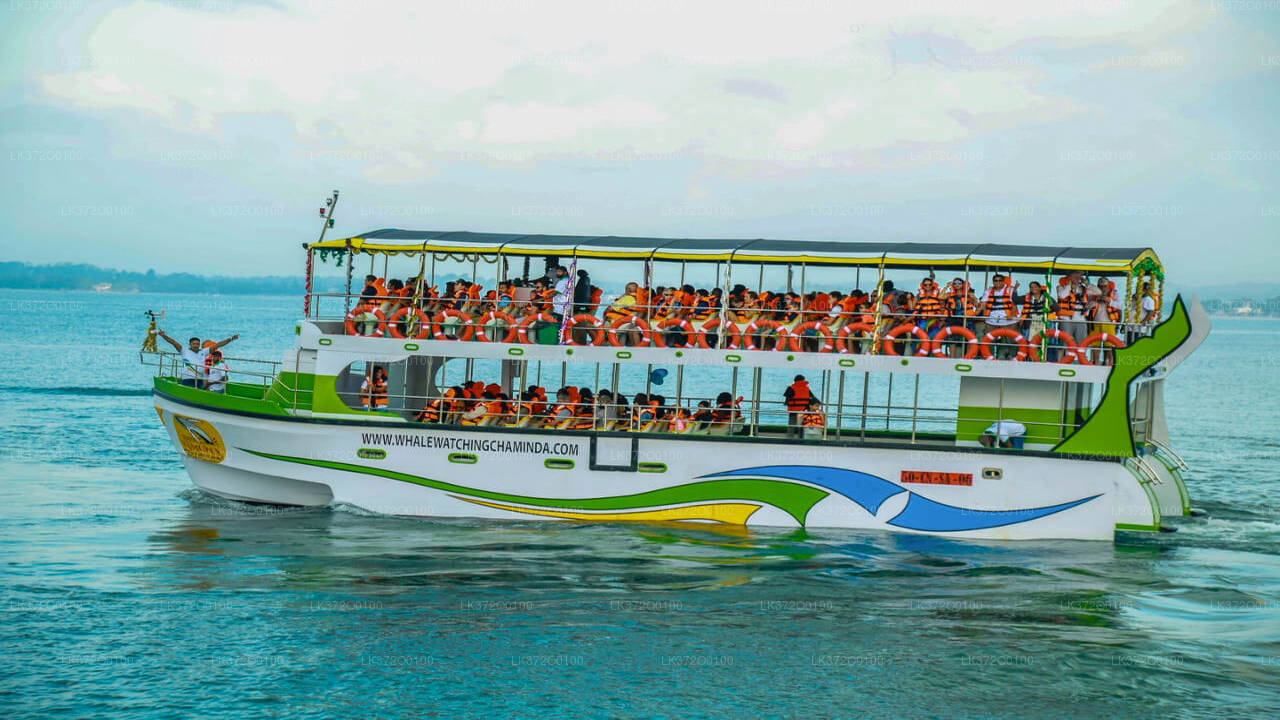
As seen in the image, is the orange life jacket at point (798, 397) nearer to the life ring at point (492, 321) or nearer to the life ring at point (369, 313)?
the life ring at point (492, 321)

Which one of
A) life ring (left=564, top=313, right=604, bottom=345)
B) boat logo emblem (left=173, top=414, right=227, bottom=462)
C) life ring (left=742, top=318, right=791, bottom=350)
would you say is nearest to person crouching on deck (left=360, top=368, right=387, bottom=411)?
boat logo emblem (left=173, top=414, right=227, bottom=462)

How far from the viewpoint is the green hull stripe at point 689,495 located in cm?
1941

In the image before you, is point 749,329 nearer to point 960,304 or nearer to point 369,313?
point 960,304

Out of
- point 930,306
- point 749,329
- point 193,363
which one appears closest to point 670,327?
point 749,329

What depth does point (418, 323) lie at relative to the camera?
67.6 feet

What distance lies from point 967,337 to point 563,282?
23.4 ft

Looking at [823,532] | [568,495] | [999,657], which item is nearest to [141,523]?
[568,495]

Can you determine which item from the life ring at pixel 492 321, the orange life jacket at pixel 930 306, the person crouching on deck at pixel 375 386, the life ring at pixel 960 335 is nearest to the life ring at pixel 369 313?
the person crouching on deck at pixel 375 386

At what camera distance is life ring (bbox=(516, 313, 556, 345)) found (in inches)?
798

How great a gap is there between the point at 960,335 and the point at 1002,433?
5.93ft

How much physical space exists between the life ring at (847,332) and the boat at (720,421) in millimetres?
31

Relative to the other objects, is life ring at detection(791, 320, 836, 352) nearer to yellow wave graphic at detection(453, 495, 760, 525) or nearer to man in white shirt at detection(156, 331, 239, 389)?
yellow wave graphic at detection(453, 495, 760, 525)

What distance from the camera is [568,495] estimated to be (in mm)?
19766

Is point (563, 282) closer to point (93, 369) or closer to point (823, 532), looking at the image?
point (823, 532)
